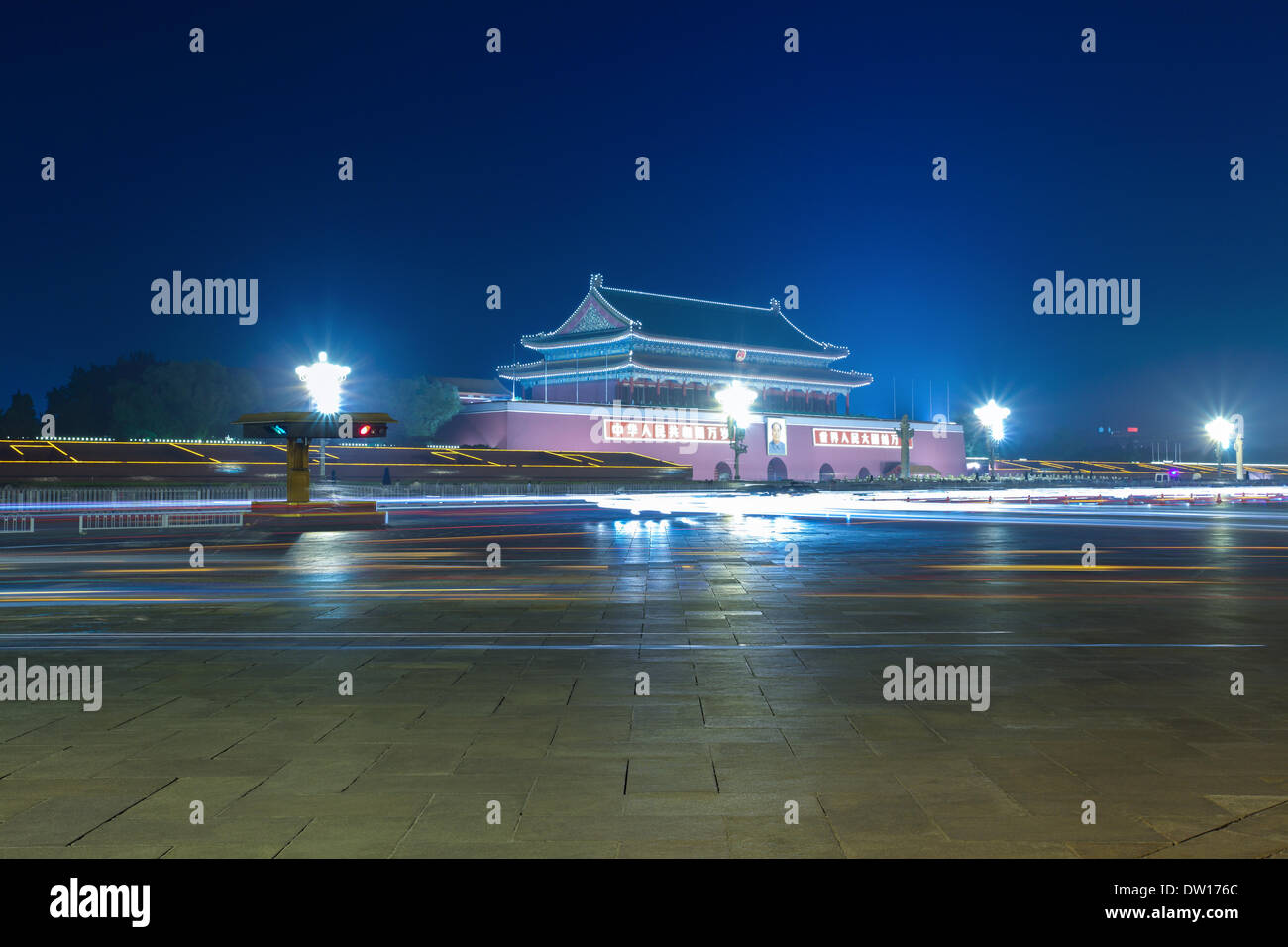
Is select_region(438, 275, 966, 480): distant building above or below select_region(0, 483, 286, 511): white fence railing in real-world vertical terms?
above

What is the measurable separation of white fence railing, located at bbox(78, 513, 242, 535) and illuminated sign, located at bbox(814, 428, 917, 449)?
54006mm

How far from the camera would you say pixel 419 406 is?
6331cm

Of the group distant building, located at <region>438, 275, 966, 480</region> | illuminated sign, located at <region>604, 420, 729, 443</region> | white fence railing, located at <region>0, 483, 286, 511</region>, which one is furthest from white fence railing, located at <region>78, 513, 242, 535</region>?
illuminated sign, located at <region>604, 420, 729, 443</region>

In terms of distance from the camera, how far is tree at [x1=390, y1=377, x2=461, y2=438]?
6334 cm

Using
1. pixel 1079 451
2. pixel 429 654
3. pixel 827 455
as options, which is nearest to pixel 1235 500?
pixel 827 455

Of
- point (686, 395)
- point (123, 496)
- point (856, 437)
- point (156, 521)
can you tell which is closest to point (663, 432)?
point (686, 395)

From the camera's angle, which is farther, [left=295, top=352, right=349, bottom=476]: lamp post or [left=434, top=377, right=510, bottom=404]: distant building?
[left=434, top=377, right=510, bottom=404]: distant building

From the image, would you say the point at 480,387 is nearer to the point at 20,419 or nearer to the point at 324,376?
the point at 20,419

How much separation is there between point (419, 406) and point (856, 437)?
1368 inches

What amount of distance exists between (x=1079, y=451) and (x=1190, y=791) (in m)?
136

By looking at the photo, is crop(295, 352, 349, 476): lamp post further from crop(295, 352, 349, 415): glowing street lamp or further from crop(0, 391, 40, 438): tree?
crop(0, 391, 40, 438): tree

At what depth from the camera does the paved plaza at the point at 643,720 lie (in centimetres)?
416

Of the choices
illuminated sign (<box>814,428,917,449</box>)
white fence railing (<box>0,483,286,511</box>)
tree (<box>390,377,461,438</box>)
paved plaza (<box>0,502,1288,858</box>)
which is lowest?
paved plaza (<box>0,502,1288,858</box>)
